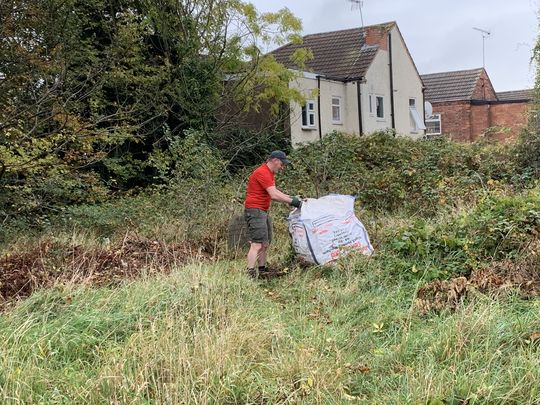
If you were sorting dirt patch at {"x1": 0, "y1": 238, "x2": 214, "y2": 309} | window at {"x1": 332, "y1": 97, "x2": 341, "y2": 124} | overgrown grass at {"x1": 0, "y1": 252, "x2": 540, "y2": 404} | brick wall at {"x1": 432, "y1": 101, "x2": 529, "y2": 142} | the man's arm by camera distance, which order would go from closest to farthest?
overgrown grass at {"x1": 0, "y1": 252, "x2": 540, "y2": 404} → dirt patch at {"x1": 0, "y1": 238, "x2": 214, "y2": 309} → the man's arm → window at {"x1": 332, "y1": 97, "x2": 341, "y2": 124} → brick wall at {"x1": 432, "y1": 101, "x2": 529, "y2": 142}

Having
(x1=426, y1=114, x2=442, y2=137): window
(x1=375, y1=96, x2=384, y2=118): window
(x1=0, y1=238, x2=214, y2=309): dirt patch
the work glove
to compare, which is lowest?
(x1=0, y1=238, x2=214, y2=309): dirt patch

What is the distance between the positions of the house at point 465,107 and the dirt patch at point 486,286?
Answer: 2595 cm

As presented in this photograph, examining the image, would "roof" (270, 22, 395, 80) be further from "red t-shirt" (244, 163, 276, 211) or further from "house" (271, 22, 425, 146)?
"red t-shirt" (244, 163, 276, 211)

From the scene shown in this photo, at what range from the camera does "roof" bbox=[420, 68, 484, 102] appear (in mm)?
32362

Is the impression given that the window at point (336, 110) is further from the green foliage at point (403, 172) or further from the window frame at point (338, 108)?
the green foliage at point (403, 172)

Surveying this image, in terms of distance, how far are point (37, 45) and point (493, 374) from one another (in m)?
Result: 11.0

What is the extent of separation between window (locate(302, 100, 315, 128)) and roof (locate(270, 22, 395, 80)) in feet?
8.27

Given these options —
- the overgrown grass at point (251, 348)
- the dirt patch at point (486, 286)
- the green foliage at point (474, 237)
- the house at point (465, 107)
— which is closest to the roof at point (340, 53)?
the house at point (465, 107)

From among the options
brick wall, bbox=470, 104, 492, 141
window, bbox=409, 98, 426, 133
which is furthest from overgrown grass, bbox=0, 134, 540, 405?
brick wall, bbox=470, 104, 492, 141

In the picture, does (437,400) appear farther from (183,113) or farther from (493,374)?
(183,113)

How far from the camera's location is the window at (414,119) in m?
27.7

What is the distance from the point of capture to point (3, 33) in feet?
32.6

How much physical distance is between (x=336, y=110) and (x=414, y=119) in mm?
5974

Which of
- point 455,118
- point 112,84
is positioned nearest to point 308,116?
point 112,84
